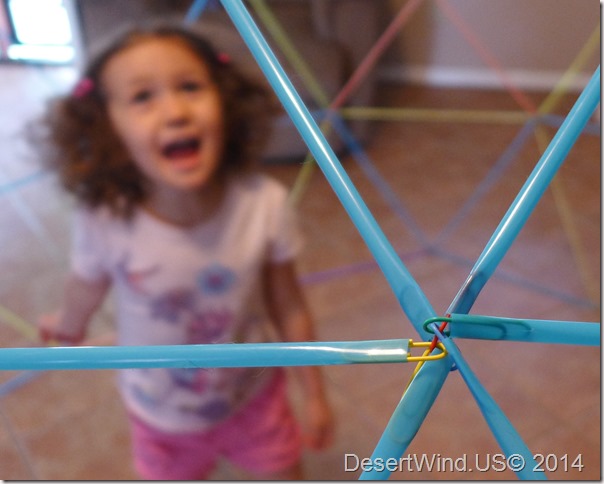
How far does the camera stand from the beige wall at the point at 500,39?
60 centimetres

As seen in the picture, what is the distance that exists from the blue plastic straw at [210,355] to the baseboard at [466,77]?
785 millimetres

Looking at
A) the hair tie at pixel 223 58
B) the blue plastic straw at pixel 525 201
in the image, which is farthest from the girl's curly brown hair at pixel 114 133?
the blue plastic straw at pixel 525 201

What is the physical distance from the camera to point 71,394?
72 centimetres

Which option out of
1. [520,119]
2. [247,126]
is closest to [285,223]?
[247,126]

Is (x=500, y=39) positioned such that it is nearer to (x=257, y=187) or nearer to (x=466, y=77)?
(x=466, y=77)

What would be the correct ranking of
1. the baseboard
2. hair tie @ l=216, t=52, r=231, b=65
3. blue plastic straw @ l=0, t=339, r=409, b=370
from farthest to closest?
the baseboard → hair tie @ l=216, t=52, r=231, b=65 → blue plastic straw @ l=0, t=339, r=409, b=370

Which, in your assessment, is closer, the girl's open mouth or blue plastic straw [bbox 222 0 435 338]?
blue plastic straw [bbox 222 0 435 338]

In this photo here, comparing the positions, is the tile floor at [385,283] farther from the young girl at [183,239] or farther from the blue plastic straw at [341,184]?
the blue plastic straw at [341,184]

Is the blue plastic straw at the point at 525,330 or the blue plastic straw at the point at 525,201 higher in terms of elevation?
the blue plastic straw at the point at 525,201

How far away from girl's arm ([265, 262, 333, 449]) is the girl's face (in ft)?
0.36

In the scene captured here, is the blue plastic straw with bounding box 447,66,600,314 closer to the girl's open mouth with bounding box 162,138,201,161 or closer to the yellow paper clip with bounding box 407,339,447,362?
the yellow paper clip with bounding box 407,339,447,362

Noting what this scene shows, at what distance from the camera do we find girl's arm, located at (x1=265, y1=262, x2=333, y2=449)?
1.71 ft

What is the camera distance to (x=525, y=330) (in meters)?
0.16

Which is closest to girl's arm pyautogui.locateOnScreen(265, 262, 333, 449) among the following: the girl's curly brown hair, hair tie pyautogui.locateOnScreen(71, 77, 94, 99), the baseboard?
the girl's curly brown hair
